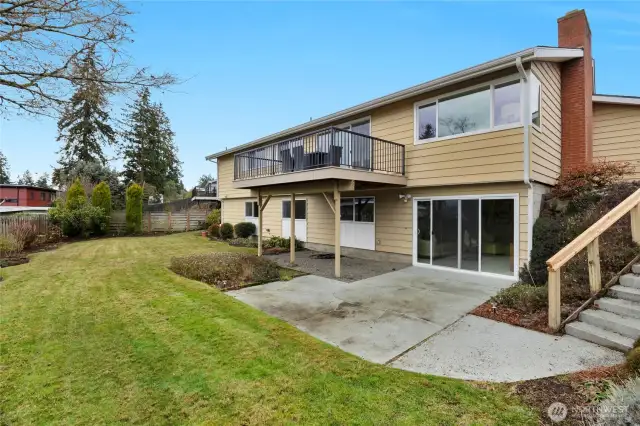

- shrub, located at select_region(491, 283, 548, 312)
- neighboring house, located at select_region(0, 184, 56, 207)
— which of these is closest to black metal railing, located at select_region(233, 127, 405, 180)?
shrub, located at select_region(491, 283, 548, 312)

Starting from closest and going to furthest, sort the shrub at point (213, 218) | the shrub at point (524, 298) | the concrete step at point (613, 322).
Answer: the concrete step at point (613, 322) < the shrub at point (524, 298) < the shrub at point (213, 218)

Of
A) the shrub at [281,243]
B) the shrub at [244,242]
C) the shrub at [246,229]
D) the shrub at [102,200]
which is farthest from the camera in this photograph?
the shrub at [102,200]

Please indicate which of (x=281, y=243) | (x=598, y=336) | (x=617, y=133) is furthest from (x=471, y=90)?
(x=281, y=243)

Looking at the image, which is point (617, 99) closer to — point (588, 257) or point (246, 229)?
point (588, 257)

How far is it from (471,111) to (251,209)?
40.6 feet

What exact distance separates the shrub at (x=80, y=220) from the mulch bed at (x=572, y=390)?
67.4 ft

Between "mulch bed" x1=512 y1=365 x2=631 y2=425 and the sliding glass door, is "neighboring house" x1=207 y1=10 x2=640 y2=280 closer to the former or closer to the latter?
the sliding glass door

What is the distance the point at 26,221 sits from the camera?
13594mm

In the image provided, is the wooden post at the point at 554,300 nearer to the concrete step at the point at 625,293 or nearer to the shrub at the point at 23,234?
the concrete step at the point at 625,293

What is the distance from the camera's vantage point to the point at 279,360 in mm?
3629

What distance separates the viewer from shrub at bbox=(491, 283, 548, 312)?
5.07 metres

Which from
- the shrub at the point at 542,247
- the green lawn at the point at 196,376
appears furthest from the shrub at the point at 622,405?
the shrub at the point at 542,247

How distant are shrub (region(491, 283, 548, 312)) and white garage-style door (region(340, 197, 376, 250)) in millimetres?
5414

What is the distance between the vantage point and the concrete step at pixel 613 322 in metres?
3.81
